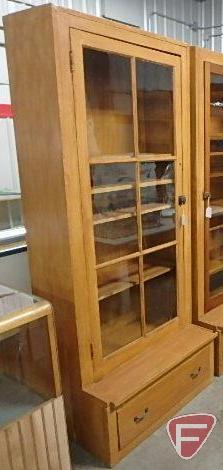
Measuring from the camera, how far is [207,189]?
2.08 meters

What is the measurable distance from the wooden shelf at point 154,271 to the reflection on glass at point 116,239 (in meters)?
0.19

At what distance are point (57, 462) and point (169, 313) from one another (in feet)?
3.05

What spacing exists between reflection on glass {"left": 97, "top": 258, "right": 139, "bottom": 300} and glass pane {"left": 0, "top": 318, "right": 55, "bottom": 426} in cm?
39

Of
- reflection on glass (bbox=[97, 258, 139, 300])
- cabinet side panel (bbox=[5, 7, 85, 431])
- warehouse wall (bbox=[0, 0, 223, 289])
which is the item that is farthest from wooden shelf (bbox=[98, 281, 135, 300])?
warehouse wall (bbox=[0, 0, 223, 289])

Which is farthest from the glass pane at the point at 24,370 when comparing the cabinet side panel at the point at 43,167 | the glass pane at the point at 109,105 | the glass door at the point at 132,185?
the glass pane at the point at 109,105

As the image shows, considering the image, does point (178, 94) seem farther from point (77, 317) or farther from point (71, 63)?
point (77, 317)

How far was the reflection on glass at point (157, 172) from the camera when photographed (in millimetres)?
1824

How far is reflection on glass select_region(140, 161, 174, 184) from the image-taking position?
182cm

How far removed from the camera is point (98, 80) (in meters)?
1.65

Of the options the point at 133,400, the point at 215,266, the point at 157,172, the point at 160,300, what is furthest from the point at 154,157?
the point at 133,400

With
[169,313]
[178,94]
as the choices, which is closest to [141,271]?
[169,313]

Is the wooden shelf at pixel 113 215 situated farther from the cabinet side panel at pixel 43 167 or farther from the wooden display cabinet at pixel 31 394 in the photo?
the wooden display cabinet at pixel 31 394

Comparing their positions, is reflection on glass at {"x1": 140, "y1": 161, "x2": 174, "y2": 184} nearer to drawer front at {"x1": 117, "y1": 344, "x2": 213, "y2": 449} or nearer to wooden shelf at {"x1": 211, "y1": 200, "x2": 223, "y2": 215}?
wooden shelf at {"x1": 211, "y1": 200, "x2": 223, "y2": 215}

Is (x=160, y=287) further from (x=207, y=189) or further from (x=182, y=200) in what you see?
(x=207, y=189)
